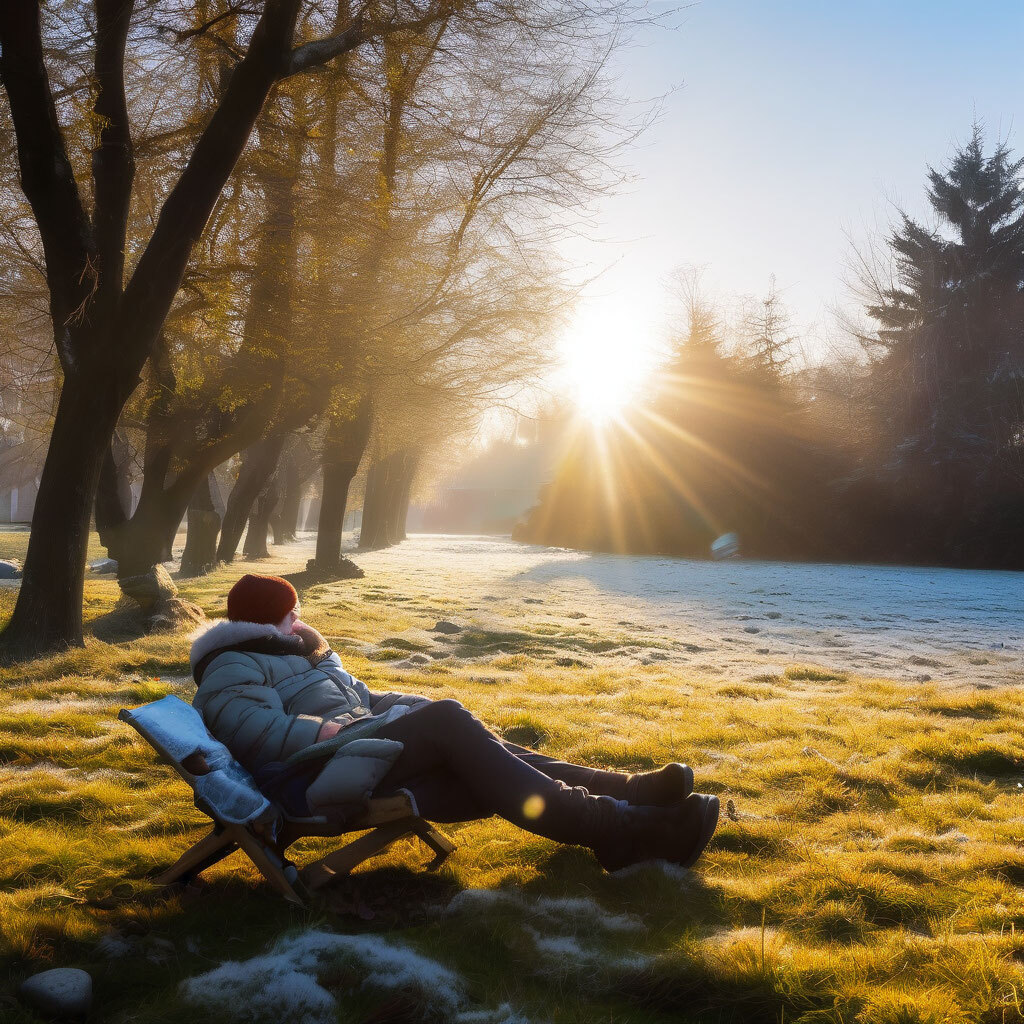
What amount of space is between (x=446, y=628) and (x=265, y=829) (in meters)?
7.09

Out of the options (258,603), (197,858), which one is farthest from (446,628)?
(197,858)

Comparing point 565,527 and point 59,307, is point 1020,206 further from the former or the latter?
point 59,307

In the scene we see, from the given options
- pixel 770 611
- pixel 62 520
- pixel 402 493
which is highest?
pixel 402 493

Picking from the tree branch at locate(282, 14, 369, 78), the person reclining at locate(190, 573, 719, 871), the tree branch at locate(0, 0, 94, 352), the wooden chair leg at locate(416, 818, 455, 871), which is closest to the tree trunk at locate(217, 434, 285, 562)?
the tree branch at locate(0, 0, 94, 352)

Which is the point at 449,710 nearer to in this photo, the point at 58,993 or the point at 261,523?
the point at 58,993

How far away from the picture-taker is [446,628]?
1001cm

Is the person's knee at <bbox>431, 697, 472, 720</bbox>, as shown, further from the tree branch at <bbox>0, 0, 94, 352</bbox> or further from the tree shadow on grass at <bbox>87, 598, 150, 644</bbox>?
the tree shadow on grass at <bbox>87, 598, 150, 644</bbox>

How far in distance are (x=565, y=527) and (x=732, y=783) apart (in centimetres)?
3246

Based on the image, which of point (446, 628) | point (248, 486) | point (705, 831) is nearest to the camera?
point (705, 831)

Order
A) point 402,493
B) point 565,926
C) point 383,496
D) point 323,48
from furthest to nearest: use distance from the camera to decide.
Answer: point 402,493 < point 383,496 < point 323,48 < point 565,926

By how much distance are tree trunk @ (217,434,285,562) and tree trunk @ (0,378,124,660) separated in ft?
36.7

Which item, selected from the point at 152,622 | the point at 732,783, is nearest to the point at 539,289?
the point at 152,622

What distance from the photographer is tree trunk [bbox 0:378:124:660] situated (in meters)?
7.39

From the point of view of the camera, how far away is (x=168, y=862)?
129 inches
